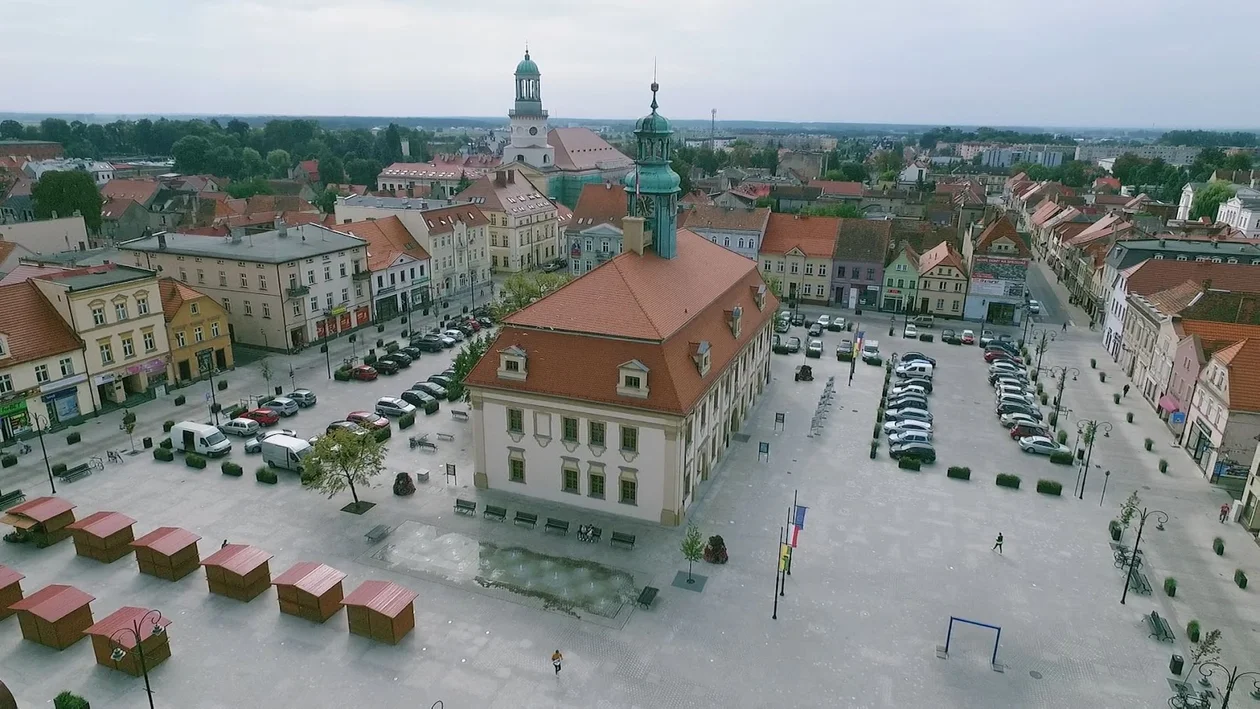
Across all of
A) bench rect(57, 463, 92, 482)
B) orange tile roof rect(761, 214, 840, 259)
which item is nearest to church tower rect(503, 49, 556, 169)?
orange tile roof rect(761, 214, 840, 259)

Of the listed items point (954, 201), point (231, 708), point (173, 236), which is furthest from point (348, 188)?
point (231, 708)

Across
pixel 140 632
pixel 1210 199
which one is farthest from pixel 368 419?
pixel 1210 199

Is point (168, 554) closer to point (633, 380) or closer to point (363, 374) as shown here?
point (633, 380)

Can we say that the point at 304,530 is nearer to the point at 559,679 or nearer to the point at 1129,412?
the point at 559,679

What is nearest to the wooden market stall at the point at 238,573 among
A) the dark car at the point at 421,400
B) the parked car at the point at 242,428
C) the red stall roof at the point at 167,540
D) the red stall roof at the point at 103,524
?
the red stall roof at the point at 167,540

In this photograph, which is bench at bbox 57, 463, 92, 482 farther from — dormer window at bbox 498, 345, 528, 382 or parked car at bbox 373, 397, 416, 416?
dormer window at bbox 498, 345, 528, 382
